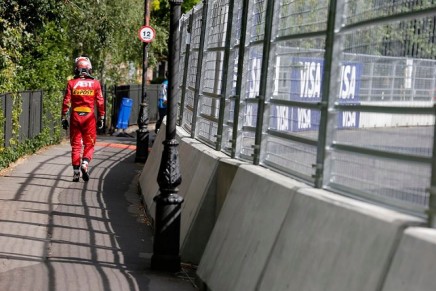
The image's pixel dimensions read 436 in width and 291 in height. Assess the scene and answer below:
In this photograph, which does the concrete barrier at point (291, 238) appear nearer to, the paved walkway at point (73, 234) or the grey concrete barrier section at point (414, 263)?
the grey concrete barrier section at point (414, 263)

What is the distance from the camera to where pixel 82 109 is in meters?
16.9

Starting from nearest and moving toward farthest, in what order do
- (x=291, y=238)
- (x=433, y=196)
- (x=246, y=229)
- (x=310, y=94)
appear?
(x=433, y=196), (x=291, y=238), (x=310, y=94), (x=246, y=229)

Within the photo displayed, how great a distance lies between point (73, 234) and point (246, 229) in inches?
168

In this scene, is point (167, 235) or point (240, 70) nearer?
point (167, 235)

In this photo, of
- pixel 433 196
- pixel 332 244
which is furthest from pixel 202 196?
pixel 433 196

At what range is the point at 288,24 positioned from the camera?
317 inches

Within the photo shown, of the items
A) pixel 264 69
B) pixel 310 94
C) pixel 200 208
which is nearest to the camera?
pixel 310 94

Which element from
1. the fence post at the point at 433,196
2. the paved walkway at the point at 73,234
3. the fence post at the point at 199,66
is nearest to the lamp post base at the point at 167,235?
the paved walkway at the point at 73,234

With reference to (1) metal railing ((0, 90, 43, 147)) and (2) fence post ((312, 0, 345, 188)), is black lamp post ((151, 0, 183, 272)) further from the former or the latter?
(1) metal railing ((0, 90, 43, 147))

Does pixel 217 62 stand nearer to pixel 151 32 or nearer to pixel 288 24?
pixel 288 24

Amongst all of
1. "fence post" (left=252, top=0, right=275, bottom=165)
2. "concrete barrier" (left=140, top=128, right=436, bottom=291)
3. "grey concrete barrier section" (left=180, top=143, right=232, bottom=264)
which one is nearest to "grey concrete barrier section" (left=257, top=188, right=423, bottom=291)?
"concrete barrier" (left=140, top=128, right=436, bottom=291)

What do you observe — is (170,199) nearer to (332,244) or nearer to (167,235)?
(167,235)

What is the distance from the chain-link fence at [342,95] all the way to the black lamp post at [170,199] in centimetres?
62

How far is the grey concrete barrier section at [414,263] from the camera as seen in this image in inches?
173
